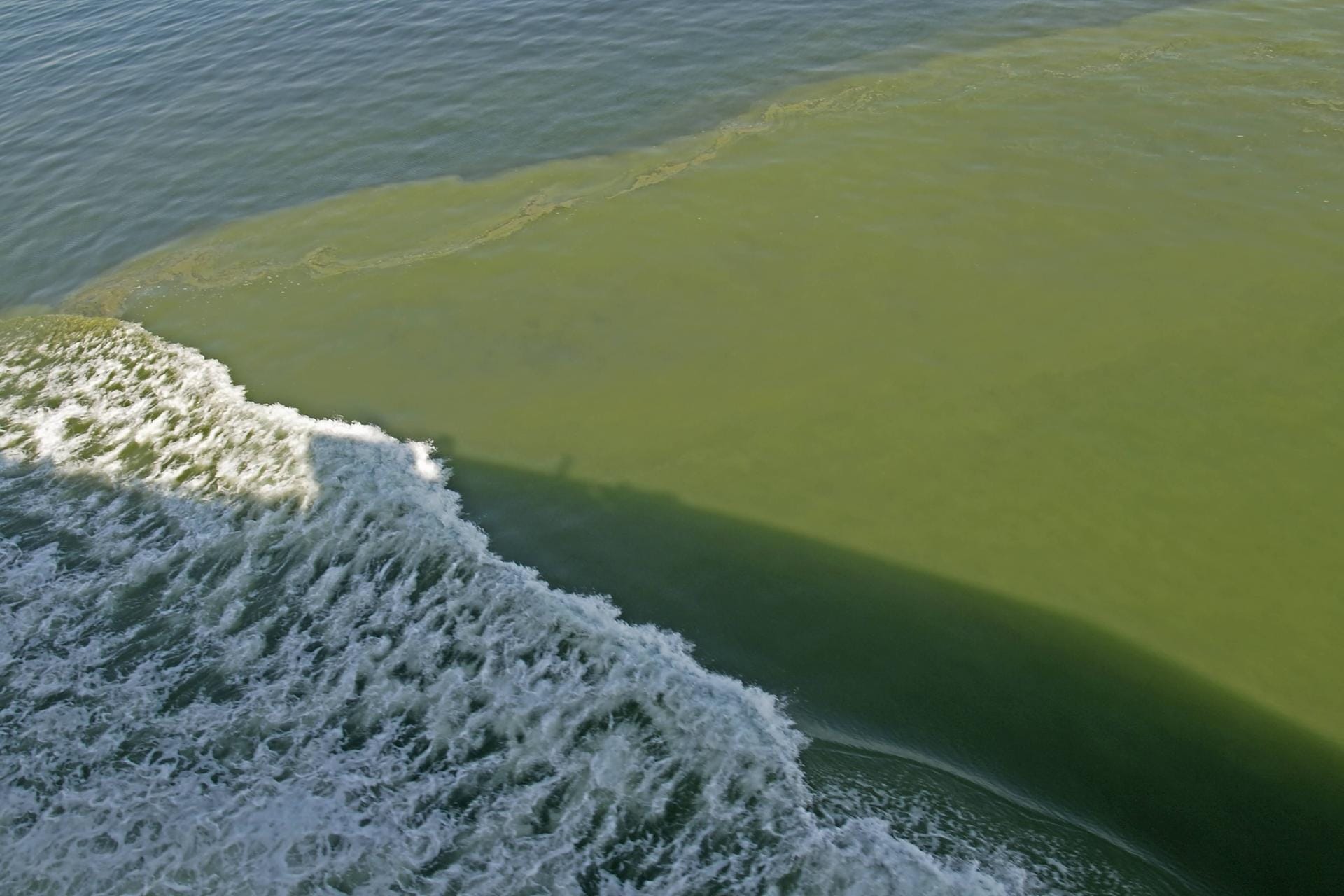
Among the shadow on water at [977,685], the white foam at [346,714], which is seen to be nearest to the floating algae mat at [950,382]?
the shadow on water at [977,685]

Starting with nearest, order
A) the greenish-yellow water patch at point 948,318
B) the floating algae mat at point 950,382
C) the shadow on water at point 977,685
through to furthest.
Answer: the shadow on water at point 977,685 → the floating algae mat at point 950,382 → the greenish-yellow water patch at point 948,318

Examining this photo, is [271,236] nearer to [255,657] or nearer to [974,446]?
[255,657]

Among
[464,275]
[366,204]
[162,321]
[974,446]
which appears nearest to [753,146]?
[464,275]

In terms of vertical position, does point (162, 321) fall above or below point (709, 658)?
above

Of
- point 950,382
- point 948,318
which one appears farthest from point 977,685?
point 948,318

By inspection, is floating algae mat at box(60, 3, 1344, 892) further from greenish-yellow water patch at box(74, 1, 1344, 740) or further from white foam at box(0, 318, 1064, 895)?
white foam at box(0, 318, 1064, 895)

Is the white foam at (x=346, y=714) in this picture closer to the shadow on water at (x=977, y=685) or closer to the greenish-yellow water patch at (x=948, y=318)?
the shadow on water at (x=977, y=685)

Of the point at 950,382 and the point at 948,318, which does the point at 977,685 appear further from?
the point at 948,318
